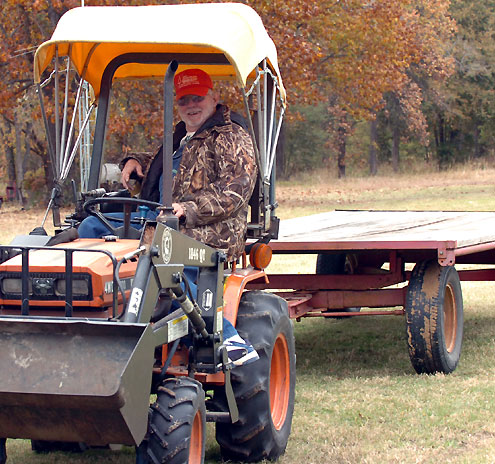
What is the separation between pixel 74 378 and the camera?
12.2ft

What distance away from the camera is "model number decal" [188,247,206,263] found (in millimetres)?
4441

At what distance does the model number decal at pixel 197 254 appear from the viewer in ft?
14.6

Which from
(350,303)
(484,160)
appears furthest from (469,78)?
(350,303)

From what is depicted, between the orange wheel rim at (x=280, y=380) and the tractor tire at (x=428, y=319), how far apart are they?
6.20ft

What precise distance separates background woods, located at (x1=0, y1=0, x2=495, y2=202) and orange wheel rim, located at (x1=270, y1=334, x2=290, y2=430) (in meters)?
15.0

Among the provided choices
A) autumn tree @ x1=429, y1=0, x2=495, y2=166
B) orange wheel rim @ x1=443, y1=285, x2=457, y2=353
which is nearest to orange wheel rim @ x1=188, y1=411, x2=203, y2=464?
orange wheel rim @ x1=443, y1=285, x2=457, y2=353

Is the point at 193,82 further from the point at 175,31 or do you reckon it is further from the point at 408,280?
the point at 408,280

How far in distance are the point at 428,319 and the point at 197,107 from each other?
106 inches

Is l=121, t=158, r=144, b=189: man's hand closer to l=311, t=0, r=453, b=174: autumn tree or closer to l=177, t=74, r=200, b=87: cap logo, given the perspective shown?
l=177, t=74, r=200, b=87: cap logo

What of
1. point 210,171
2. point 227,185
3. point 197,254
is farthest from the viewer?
point 210,171

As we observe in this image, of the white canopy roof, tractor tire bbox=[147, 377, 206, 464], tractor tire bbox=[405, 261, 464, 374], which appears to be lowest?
tractor tire bbox=[405, 261, 464, 374]

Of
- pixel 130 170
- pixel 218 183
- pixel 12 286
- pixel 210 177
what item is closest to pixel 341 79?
pixel 130 170

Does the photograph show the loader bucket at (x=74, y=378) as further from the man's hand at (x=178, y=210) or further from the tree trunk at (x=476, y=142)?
the tree trunk at (x=476, y=142)

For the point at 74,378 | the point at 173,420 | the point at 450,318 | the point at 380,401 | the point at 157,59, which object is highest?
the point at 157,59
